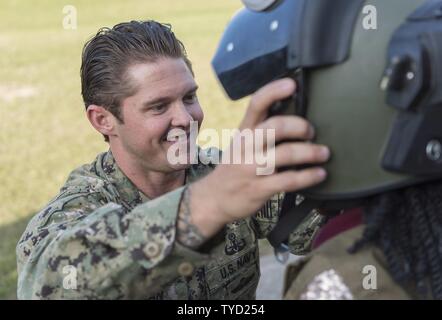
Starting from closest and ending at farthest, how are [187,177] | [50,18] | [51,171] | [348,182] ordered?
[348,182] → [187,177] → [51,171] → [50,18]

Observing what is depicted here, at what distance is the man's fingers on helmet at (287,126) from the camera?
142 cm

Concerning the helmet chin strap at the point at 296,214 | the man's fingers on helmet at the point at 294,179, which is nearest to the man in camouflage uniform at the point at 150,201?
the man's fingers on helmet at the point at 294,179

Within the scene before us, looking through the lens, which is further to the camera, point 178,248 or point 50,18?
point 50,18

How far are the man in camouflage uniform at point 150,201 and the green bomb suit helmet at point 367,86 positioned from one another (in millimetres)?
68

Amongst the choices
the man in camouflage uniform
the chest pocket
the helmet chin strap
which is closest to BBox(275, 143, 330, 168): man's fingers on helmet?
the man in camouflage uniform

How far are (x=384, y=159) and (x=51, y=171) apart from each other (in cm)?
712

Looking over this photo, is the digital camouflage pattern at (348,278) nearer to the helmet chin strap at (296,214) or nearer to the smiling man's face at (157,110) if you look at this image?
the helmet chin strap at (296,214)

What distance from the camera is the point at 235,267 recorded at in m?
2.57

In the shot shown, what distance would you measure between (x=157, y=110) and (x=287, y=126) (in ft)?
3.99

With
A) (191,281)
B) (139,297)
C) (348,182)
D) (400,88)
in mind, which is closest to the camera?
(400,88)

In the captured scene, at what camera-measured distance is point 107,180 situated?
2.52 metres

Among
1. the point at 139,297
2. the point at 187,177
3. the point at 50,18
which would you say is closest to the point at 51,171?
the point at 187,177
